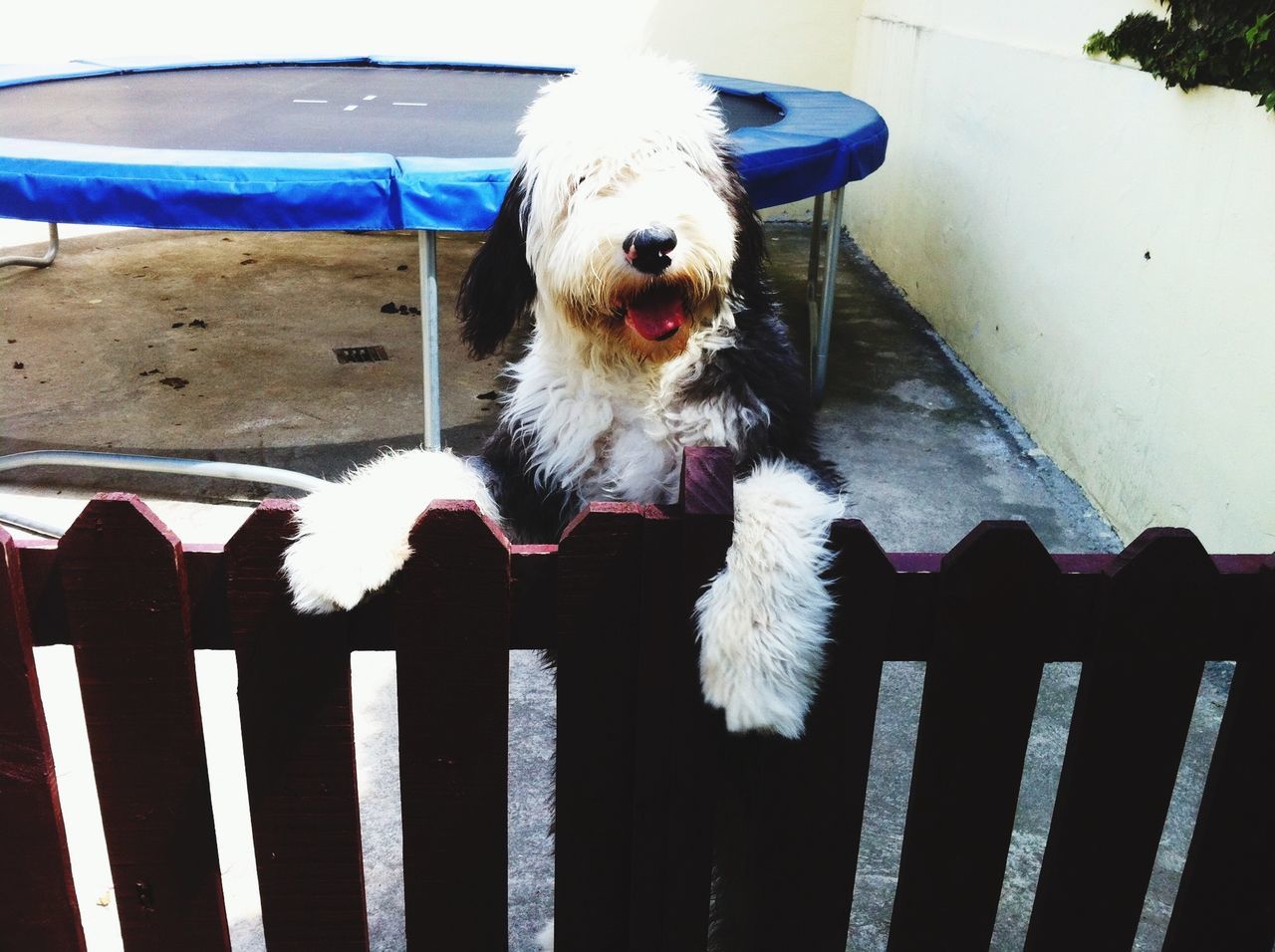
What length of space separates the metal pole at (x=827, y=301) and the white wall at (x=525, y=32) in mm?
3178

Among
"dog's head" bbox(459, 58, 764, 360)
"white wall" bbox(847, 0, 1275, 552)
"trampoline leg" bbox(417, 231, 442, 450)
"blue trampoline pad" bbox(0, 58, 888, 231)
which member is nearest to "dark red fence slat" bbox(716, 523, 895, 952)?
"dog's head" bbox(459, 58, 764, 360)

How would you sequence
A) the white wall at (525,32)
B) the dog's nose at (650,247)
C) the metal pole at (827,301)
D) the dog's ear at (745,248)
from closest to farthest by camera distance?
the dog's nose at (650,247), the dog's ear at (745,248), the metal pole at (827,301), the white wall at (525,32)

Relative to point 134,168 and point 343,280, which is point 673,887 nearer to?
point 134,168

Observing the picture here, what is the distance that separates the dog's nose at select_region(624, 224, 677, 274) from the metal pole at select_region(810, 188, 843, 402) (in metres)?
2.44

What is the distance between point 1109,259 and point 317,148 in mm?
2381

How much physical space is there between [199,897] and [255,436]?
2593 millimetres

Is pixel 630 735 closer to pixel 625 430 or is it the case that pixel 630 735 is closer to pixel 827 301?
pixel 625 430

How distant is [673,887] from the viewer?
A: 137 cm

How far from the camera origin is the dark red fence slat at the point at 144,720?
3.92 ft

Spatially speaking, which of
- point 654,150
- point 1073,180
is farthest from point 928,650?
point 1073,180

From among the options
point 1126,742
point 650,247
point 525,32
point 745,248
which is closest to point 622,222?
point 650,247

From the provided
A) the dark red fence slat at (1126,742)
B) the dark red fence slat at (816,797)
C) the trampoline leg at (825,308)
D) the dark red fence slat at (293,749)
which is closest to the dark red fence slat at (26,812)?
the dark red fence slat at (293,749)

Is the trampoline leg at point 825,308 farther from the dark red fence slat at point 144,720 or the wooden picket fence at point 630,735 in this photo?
the dark red fence slat at point 144,720

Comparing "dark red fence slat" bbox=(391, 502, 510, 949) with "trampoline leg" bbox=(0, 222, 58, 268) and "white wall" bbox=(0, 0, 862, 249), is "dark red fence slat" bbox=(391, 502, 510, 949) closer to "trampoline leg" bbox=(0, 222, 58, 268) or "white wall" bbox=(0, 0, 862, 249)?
"trampoline leg" bbox=(0, 222, 58, 268)
